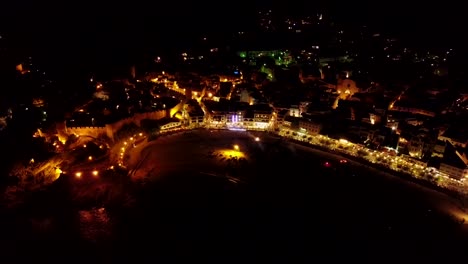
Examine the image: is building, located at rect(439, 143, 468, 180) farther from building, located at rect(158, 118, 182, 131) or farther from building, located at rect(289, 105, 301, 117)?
building, located at rect(158, 118, 182, 131)

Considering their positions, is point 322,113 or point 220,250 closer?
point 220,250

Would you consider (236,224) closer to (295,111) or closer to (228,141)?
(228,141)

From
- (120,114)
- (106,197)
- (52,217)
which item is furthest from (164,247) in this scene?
(120,114)

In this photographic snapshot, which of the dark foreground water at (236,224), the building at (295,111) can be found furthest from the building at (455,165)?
the building at (295,111)

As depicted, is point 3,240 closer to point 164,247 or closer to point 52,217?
point 52,217

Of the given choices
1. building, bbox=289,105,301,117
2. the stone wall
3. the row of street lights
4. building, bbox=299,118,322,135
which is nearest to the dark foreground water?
the row of street lights
